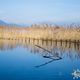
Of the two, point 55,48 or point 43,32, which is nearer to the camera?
point 55,48

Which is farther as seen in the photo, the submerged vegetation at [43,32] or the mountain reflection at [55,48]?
the submerged vegetation at [43,32]

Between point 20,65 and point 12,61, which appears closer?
point 20,65

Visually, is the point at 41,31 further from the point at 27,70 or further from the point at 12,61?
the point at 27,70

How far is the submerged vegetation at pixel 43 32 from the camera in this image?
23266 mm

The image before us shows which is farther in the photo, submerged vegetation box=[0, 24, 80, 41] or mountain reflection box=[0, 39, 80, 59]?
submerged vegetation box=[0, 24, 80, 41]

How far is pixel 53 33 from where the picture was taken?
2450 centimetres

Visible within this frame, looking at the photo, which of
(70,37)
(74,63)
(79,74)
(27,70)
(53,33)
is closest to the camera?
(79,74)

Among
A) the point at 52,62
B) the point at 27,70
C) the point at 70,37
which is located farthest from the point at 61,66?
the point at 70,37

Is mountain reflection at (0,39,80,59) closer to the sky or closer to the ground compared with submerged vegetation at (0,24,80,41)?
closer to the ground

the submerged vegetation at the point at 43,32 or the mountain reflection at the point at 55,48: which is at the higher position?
the submerged vegetation at the point at 43,32

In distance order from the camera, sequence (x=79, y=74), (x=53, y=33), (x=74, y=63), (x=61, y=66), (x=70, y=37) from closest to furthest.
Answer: (x=79, y=74)
(x=61, y=66)
(x=74, y=63)
(x=70, y=37)
(x=53, y=33)

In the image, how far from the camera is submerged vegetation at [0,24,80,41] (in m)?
23.3

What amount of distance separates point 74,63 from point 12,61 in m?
3.28

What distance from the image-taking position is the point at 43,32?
80.7ft
